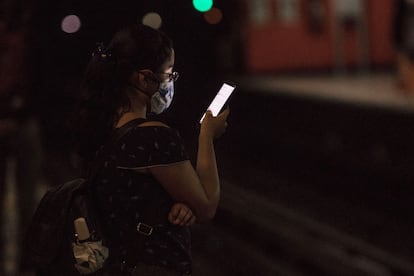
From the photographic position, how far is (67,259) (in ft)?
8.41

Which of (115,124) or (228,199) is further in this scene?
(228,199)

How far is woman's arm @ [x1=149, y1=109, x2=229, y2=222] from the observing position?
246 centimetres

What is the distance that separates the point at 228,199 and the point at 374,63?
1284 cm

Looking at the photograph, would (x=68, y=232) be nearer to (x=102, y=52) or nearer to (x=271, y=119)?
(x=102, y=52)

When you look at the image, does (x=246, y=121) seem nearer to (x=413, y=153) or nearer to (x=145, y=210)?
(x=413, y=153)

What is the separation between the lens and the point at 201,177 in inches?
98.8

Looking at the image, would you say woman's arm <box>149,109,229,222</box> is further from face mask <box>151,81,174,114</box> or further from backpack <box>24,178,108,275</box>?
backpack <box>24,178,108,275</box>

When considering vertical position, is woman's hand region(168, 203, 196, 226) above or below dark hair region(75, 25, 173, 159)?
below

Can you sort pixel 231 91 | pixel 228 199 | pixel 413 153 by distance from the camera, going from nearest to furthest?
pixel 231 91
pixel 228 199
pixel 413 153

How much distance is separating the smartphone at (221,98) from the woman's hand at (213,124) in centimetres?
1

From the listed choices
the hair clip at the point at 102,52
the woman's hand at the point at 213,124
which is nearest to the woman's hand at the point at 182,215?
the woman's hand at the point at 213,124

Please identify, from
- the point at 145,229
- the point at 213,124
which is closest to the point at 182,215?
the point at 145,229

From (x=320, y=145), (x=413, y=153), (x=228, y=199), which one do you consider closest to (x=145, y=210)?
(x=228, y=199)

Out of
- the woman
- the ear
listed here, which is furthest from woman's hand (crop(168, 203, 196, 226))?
the ear
